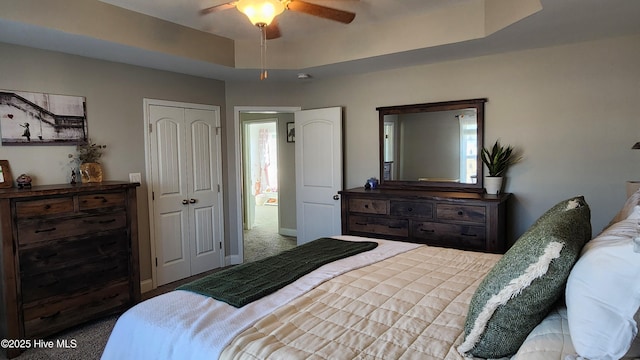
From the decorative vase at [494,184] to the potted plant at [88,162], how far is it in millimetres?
3541

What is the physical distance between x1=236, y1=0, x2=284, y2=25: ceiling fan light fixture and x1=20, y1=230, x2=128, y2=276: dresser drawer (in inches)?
86.2

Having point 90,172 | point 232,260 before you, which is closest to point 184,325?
point 90,172

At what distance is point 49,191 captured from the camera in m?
2.76

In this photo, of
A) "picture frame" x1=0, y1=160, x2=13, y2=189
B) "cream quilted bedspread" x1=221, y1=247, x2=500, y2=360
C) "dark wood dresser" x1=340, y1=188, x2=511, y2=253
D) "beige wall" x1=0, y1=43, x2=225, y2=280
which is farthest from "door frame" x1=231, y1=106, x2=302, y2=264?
"cream quilted bedspread" x1=221, y1=247, x2=500, y2=360

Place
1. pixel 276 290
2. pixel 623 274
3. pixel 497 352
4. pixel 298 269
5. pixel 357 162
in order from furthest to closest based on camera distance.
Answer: pixel 357 162, pixel 298 269, pixel 276 290, pixel 497 352, pixel 623 274

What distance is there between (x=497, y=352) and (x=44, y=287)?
120 inches

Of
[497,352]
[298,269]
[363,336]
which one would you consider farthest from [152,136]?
[497,352]

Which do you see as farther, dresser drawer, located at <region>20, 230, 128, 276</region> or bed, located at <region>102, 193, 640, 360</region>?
dresser drawer, located at <region>20, 230, 128, 276</region>

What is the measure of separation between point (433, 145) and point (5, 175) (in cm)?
374

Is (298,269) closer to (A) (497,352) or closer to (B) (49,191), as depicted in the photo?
(A) (497,352)

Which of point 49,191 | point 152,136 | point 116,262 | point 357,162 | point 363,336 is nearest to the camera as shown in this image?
point 363,336

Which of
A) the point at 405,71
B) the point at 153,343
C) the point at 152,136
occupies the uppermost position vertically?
the point at 405,71

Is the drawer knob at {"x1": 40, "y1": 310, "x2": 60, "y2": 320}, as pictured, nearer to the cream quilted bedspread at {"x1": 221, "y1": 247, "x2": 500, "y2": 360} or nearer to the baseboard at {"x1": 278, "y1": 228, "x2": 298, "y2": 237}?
the cream quilted bedspread at {"x1": 221, "y1": 247, "x2": 500, "y2": 360}

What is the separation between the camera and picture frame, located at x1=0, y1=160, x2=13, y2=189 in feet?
9.49
